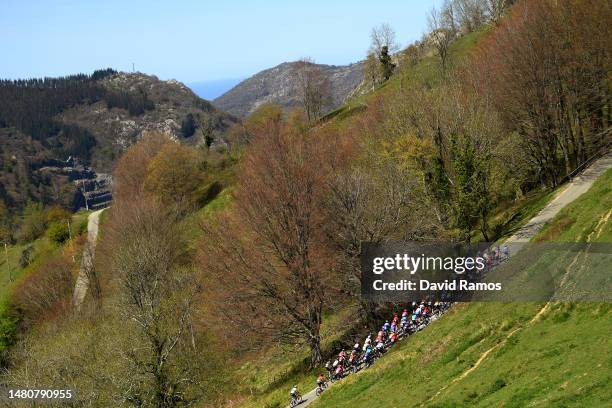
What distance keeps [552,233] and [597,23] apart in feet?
72.5

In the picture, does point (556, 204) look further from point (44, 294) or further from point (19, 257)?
point (19, 257)

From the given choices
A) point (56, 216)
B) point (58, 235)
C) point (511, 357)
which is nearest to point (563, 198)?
point (511, 357)

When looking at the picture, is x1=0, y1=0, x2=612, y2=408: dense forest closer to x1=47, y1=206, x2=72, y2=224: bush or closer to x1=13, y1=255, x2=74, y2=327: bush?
x1=13, y1=255, x2=74, y2=327: bush

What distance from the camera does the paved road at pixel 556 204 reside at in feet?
114

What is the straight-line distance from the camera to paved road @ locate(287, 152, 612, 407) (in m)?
34.6

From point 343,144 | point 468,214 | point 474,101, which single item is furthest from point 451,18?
point 468,214

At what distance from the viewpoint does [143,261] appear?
2119 inches

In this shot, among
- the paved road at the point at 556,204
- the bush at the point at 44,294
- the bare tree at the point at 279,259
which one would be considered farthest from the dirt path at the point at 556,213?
the bush at the point at 44,294

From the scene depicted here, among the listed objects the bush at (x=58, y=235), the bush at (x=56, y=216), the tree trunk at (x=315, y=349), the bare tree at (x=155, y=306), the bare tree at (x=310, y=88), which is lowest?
the tree trunk at (x=315, y=349)

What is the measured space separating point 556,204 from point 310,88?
77.5 meters

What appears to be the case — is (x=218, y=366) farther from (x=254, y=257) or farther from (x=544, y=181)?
(x=544, y=181)

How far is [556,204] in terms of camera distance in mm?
39125

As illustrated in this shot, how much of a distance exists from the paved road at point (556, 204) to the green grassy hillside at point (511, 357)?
8.77ft

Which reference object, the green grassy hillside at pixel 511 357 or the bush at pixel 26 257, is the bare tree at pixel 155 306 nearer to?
the green grassy hillside at pixel 511 357
